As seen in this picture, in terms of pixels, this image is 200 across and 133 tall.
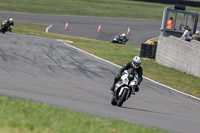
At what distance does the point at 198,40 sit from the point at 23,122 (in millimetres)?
16210

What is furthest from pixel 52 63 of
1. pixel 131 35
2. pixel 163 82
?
pixel 131 35

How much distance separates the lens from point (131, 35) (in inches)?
1483

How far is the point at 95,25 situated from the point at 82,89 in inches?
1022

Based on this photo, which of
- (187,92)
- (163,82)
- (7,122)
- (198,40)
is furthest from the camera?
(198,40)

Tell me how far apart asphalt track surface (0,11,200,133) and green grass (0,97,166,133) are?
1.29 meters

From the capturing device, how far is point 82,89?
1448 centimetres

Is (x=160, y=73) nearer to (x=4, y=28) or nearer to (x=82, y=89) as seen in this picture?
(x=82, y=89)

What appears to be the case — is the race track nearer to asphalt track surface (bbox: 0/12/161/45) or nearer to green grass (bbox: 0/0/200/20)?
asphalt track surface (bbox: 0/12/161/45)

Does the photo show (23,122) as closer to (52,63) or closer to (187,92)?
(187,92)

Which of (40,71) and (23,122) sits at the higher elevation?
(23,122)

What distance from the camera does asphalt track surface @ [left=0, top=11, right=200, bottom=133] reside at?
33.1ft

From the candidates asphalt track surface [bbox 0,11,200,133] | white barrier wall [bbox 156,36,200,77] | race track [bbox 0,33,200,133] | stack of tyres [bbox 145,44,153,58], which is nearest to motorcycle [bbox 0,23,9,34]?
race track [bbox 0,33,200,133]

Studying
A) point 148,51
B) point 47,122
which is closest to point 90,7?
point 148,51

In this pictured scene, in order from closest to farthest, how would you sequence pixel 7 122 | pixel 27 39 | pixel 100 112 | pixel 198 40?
pixel 7 122
pixel 100 112
pixel 198 40
pixel 27 39
